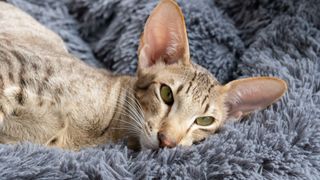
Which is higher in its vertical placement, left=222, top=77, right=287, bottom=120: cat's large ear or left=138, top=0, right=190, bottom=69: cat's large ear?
left=138, top=0, right=190, bottom=69: cat's large ear

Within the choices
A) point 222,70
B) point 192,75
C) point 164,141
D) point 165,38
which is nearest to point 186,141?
point 164,141

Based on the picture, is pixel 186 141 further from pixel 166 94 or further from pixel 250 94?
pixel 250 94

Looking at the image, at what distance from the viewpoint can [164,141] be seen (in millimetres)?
1245

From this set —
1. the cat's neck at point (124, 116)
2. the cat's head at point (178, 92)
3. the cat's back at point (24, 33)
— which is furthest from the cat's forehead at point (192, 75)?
the cat's back at point (24, 33)

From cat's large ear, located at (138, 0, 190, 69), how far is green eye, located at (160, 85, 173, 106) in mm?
116

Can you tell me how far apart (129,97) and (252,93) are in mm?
359

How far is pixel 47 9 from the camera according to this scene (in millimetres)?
2162

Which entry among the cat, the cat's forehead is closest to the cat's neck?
A: the cat

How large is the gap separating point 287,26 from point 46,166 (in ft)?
3.54

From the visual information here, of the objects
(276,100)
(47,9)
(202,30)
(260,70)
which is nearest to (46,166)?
(276,100)

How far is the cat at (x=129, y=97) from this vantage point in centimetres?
130

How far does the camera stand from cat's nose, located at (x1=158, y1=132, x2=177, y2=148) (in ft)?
4.08

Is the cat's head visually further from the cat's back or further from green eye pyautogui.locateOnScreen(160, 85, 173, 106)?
the cat's back

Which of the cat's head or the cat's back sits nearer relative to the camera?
the cat's head
